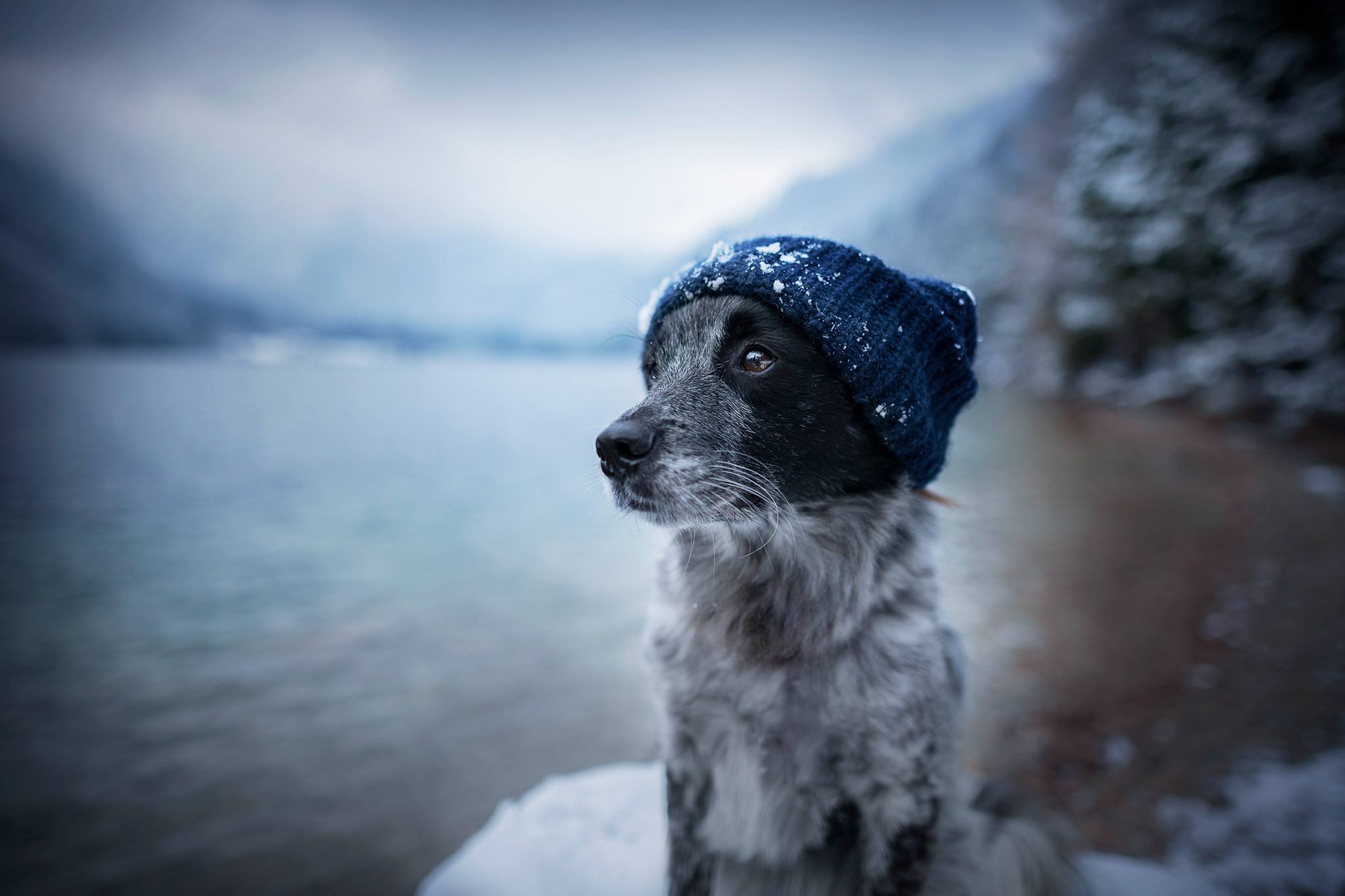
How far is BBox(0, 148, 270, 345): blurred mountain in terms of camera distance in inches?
3789

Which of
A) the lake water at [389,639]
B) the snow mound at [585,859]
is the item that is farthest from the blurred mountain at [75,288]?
the snow mound at [585,859]

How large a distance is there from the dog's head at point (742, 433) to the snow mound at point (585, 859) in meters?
1.91

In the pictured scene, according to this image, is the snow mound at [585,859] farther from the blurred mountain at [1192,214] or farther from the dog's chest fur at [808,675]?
the blurred mountain at [1192,214]

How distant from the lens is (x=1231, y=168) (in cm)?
1430

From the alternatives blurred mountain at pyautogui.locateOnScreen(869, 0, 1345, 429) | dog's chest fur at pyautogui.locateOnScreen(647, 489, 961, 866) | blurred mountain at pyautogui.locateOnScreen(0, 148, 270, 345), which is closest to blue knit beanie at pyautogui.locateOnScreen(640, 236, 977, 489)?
dog's chest fur at pyautogui.locateOnScreen(647, 489, 961, 866)

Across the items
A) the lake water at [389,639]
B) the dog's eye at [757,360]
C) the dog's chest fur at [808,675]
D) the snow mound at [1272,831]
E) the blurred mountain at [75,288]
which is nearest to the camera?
the dog's chest fur at [808,675]

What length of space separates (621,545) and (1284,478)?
12.6 meters

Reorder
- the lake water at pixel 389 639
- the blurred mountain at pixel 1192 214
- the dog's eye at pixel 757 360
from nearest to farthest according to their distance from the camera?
the dog's eye at pixel 757 360
the lake water at pixel 389 639
the blurred mountain at pixel 1192 214

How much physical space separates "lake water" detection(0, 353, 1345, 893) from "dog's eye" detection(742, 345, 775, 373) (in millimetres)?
764

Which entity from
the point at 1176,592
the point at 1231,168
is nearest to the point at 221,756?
the point at 1176,592

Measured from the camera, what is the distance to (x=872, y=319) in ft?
6.50

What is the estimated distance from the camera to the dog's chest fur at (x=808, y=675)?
2010 mm

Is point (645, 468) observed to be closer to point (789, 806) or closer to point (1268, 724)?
point (789, 806)

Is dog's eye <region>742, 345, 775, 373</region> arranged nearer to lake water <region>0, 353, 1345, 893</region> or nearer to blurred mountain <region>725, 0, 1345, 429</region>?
lake water <region>0, 353, 1345, 893</region>
